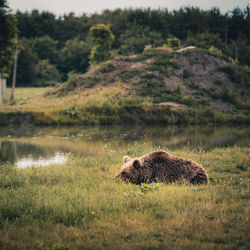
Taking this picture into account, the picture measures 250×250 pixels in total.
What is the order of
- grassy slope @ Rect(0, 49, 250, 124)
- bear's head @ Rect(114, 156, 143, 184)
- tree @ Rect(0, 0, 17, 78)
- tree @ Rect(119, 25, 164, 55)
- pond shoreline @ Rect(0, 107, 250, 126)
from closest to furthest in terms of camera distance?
bear's head @ Rect(114, 156, 143, 184) → pond shoreline @ Rect(0, 107, 250, 126) → grassy slope @ Rect(0, 49, 250, 124) → tree @ Rect(0, 0, 17, 78) → tree @ Rect(119, 25, 164, 55)

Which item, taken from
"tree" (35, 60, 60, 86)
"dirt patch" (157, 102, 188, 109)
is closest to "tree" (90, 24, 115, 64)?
"tree" (35, 60, 60, 86)

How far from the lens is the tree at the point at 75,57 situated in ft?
209

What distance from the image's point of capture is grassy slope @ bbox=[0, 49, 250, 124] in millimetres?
25500

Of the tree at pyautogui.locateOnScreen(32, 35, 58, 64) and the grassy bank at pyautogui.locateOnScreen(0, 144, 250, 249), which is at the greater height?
the tree at pyautogui.locateOnScreen(32, 35, 58, 64)

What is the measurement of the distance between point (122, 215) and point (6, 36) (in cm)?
2918

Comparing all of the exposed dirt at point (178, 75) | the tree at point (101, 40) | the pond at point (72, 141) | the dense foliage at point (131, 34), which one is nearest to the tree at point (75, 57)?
the dense foliage at point (131, 34)

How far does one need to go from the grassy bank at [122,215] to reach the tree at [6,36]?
25.6 m

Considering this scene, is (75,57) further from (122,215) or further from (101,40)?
(122,215)

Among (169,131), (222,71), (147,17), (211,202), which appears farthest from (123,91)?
(147,17)

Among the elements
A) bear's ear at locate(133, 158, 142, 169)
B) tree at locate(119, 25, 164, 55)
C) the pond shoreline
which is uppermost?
tree at locate(119, 25, 164, 55)

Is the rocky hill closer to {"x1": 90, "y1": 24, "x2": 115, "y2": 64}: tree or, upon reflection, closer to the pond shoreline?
Answer: the pond shoreline

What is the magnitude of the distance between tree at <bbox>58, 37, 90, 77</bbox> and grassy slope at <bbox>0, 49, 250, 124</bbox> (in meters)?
28.7

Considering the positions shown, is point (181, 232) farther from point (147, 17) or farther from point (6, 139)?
point (147, 17)

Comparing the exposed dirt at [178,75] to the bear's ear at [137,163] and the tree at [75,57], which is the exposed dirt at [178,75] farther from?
the tree at [75,57]
